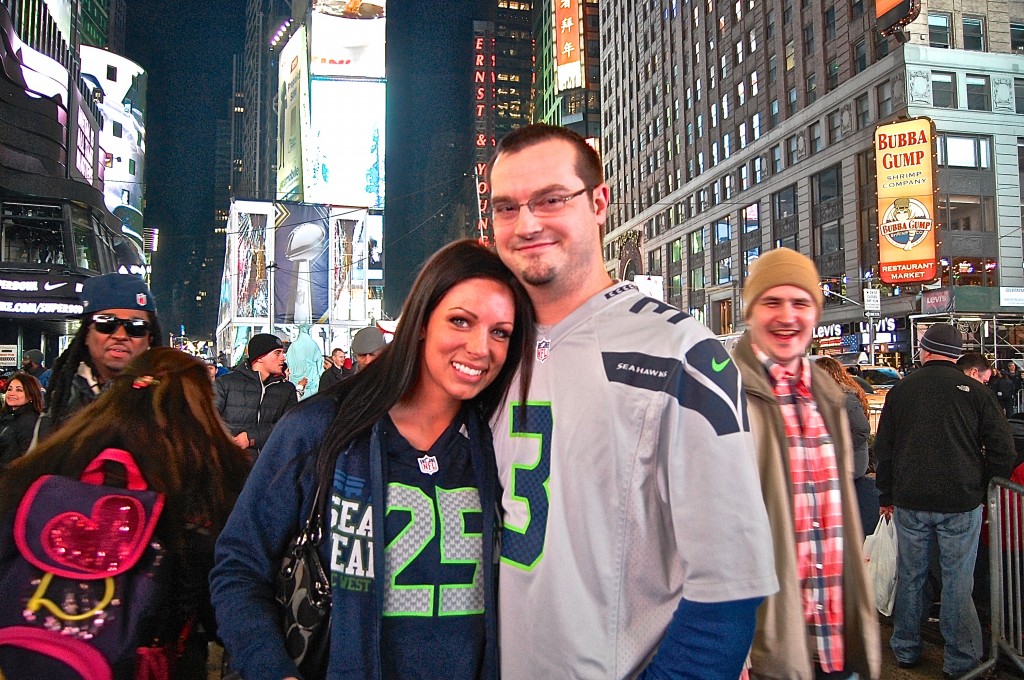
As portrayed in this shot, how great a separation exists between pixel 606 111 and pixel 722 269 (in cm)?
3459

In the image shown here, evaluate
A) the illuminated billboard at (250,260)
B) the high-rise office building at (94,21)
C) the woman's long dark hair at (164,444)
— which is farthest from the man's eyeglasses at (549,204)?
the high-rise office building at (94,21)

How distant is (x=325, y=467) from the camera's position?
2066mm

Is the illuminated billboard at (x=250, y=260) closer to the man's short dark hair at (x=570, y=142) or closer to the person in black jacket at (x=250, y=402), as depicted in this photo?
the person in black jacket at (x=250, y=402)

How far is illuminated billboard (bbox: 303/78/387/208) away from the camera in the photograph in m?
57.9

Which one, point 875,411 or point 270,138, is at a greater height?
point 270,138

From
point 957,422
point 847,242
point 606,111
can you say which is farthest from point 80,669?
point 606,111

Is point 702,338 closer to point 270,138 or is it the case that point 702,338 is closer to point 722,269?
point 722,269

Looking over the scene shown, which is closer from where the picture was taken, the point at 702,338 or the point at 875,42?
the point at 702,338

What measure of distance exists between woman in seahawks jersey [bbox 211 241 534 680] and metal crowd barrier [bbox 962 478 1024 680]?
16.0ft

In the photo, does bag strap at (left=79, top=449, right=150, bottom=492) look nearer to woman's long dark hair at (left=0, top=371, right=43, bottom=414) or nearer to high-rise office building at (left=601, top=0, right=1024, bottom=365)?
woman's long dark hair at (left=0, top=371, right=43, bottom=414)

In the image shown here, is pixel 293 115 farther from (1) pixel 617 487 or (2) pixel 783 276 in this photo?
(1) pixel 617 487

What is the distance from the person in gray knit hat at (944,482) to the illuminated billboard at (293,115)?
195 ft

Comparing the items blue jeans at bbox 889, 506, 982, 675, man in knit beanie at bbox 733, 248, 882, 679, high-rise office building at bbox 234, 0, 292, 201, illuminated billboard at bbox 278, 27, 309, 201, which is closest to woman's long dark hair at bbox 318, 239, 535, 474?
man in knit beanie at bbox 733, 248, 882, 679

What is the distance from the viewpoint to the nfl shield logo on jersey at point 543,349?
208 cm
